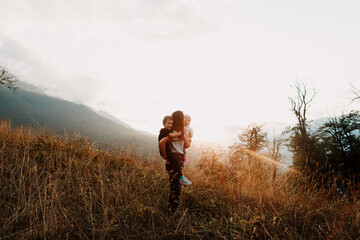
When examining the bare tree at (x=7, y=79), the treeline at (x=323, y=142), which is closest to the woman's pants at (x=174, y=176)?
the treeline at (x=323, y=142)

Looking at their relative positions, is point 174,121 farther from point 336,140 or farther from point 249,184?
point 336,140

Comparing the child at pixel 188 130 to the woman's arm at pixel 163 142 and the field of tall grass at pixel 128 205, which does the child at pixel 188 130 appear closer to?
the woman's arm at pixel 163 142

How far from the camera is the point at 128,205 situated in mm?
2848

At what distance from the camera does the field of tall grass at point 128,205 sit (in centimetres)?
259

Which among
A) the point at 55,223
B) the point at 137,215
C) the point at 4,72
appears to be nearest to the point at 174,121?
the point at 137,215

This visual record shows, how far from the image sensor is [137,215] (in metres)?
3.04

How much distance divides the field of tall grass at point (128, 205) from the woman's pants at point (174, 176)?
9.3 inches

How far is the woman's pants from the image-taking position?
3.15m

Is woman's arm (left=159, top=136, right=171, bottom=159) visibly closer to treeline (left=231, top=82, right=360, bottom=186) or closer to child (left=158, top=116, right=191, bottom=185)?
child (left=158, top=116, right=191, bottom=185)

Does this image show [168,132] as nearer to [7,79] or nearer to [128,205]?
[128,205]

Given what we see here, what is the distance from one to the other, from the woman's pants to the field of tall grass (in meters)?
0.24

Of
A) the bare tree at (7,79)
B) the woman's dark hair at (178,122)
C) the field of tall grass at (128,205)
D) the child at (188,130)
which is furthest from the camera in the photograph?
the bare tree at (7,79)

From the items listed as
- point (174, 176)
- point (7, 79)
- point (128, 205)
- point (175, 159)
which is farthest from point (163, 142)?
point (7, 79)

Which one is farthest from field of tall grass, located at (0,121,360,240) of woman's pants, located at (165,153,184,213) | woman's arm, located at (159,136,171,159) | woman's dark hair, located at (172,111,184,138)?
woman's dark hair, located at (172,111,184,138)
